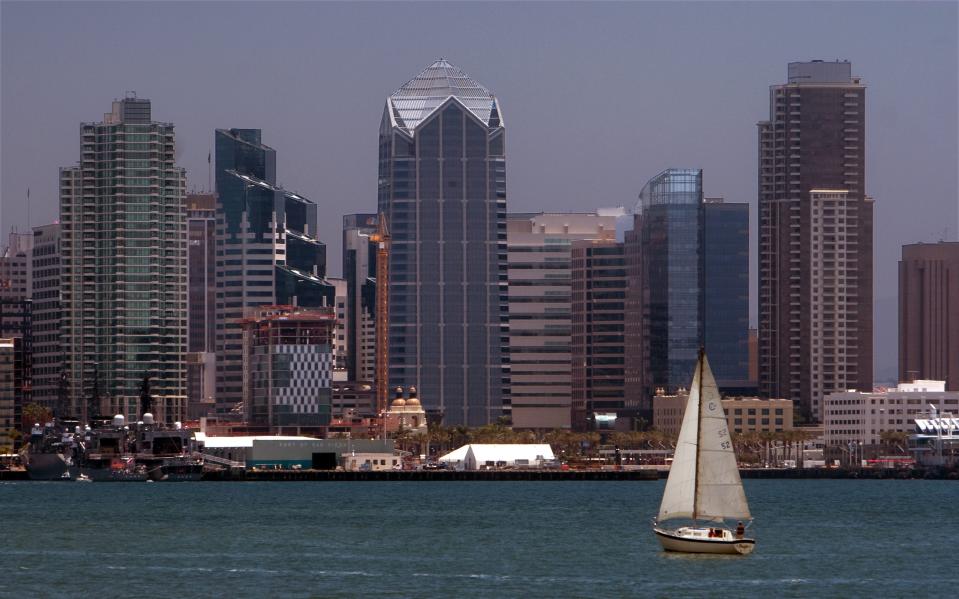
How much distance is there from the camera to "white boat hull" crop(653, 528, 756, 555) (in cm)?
10162

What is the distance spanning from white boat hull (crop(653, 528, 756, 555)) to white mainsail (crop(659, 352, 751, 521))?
1.58 m

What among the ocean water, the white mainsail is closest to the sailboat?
the white mainsail

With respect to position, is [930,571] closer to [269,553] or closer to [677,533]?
[677,533]

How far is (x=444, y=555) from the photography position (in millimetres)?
116438

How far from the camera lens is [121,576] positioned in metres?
101

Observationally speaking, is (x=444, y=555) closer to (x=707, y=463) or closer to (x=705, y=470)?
(x=705, y=470)

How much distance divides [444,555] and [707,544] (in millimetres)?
19147

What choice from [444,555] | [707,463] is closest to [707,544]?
[707,463]

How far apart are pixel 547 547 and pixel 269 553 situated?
54.8 feet

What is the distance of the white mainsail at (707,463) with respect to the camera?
10006cm

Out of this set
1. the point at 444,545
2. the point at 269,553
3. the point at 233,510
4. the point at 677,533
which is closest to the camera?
the point at 677,533

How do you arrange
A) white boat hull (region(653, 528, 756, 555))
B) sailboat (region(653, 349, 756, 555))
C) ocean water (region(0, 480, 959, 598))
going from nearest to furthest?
ocean water (region(0, 480, 959, 598)) → sailboat (region(653, 349, 756, 555)) → white boat hull (region(653, 528, 756, 555))

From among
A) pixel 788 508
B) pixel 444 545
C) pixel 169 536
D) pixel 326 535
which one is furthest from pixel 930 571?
pixel 788 508

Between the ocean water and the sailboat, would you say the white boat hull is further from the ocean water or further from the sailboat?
the ocean water
